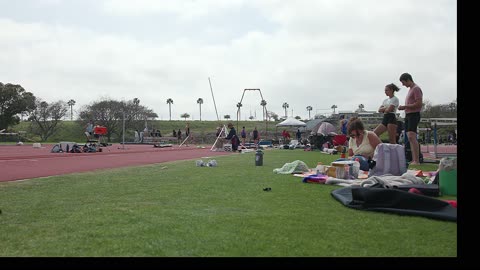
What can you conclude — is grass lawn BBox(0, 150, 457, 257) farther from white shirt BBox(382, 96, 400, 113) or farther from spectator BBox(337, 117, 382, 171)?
white shirt BBox(382, 96, 400, 113)

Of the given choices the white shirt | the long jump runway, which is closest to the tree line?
the long jump runway

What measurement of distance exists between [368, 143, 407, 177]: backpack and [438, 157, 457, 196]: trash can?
151 cm

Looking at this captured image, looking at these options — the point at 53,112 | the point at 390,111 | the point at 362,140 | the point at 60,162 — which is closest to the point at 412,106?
the point at 390,111

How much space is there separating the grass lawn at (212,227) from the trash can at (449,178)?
0.79 ft

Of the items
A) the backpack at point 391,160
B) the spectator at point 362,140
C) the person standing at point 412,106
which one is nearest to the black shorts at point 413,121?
the person standing at point 412,106

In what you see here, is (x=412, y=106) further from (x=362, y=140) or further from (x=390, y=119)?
Answer: (x=362, y=140)

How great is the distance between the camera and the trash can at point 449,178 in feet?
15.5

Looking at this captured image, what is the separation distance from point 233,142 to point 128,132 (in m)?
39.4

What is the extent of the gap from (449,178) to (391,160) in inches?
64.0

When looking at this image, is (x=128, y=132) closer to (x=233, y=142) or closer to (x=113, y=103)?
(x=113, y=103)

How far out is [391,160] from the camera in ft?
20.9

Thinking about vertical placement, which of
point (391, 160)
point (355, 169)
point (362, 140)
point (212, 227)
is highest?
point (362, 140)
